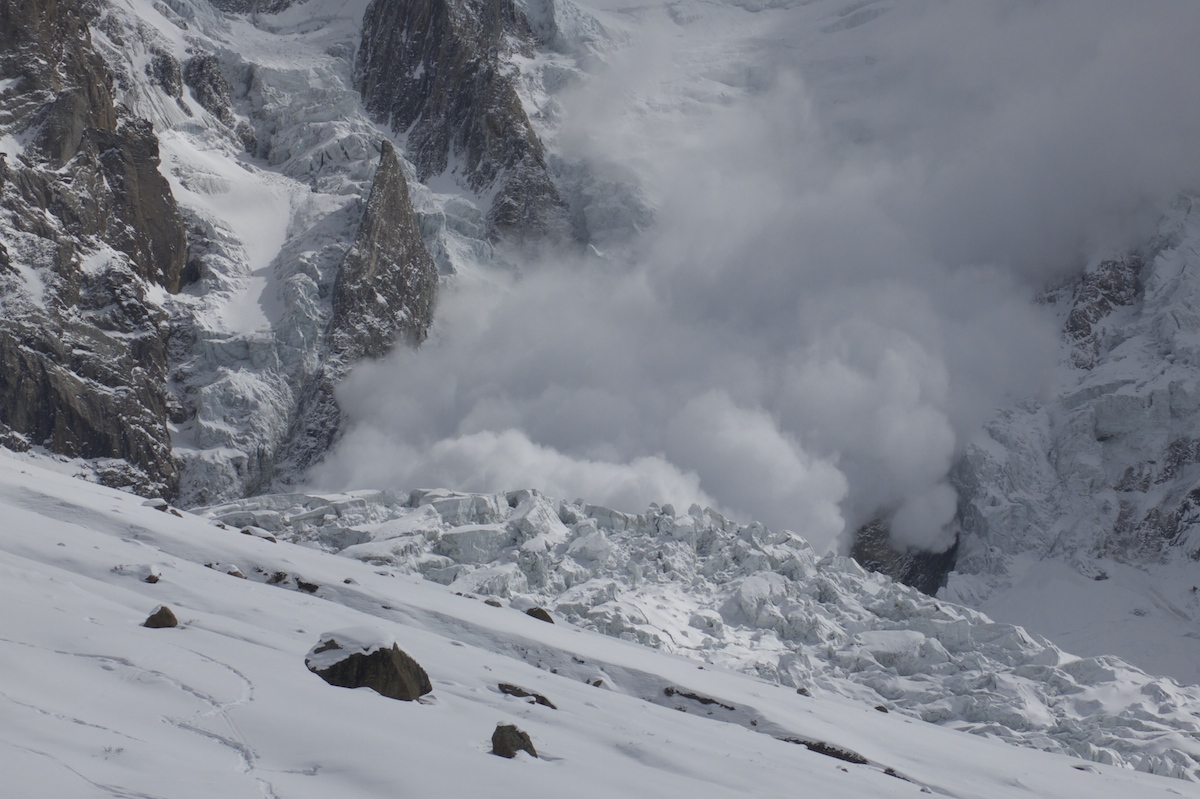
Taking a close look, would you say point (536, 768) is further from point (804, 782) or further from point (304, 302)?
point (304, 302)

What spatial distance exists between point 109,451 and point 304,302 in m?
43.9

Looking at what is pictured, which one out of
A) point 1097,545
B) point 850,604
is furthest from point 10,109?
point 1097,545

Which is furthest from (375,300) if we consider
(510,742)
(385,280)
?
(510,742)

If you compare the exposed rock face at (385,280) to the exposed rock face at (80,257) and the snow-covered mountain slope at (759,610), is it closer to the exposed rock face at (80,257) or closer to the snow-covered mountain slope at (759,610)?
the exposed rock face at (80,257)

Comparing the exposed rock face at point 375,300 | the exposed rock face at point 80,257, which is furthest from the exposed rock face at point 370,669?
the exposed rock face at point 375,300

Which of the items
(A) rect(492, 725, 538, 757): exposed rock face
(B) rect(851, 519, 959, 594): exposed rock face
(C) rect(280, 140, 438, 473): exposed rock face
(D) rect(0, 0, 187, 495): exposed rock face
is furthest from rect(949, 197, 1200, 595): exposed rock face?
(A) rect(492, 725, 538, 757): exposed rock face

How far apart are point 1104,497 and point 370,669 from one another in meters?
176

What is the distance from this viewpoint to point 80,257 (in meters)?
146

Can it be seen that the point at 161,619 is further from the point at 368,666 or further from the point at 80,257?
the point at 80,257

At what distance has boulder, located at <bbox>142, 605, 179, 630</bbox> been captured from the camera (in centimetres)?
2420

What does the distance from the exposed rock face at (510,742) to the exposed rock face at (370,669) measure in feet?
10.7

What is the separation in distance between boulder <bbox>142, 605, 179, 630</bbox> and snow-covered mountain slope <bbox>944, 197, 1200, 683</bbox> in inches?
5894

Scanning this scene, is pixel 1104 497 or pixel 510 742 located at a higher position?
pixel 1104 497

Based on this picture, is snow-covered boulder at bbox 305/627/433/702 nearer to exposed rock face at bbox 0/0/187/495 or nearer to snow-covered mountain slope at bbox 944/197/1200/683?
exposed rock face at bbox 0/0/187/495
